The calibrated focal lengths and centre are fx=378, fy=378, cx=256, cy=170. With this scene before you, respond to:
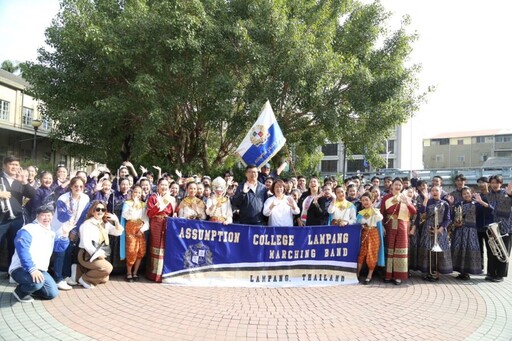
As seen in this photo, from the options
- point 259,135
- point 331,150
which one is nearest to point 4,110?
point 259,135

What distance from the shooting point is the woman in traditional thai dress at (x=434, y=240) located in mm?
7155

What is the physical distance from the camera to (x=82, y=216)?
6285 millimetres

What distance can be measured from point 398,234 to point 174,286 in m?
4.06

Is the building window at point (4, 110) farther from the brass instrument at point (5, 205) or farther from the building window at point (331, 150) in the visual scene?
the building window at point (331, 150)

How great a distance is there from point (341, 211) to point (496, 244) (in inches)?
123

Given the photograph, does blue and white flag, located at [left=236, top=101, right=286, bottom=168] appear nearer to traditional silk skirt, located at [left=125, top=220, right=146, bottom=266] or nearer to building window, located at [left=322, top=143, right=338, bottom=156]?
traditional silk skirt, located at [left=125, top=220, right=146, bottom=266]

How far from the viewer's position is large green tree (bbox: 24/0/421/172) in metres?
12.8

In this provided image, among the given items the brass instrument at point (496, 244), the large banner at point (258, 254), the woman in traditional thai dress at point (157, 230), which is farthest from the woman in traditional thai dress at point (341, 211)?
the woman in traditional thai dress at point (157, 230)

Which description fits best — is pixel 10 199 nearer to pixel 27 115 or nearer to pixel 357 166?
pixel 27 115

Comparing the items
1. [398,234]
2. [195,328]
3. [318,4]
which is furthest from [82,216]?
[318,4]

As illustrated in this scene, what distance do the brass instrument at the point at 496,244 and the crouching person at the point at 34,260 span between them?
25.1ft

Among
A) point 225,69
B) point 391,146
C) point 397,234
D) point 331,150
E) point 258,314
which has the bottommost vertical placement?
point 258,314

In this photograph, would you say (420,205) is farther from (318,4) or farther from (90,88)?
(90,88)

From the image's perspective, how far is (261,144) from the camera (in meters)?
8.32
